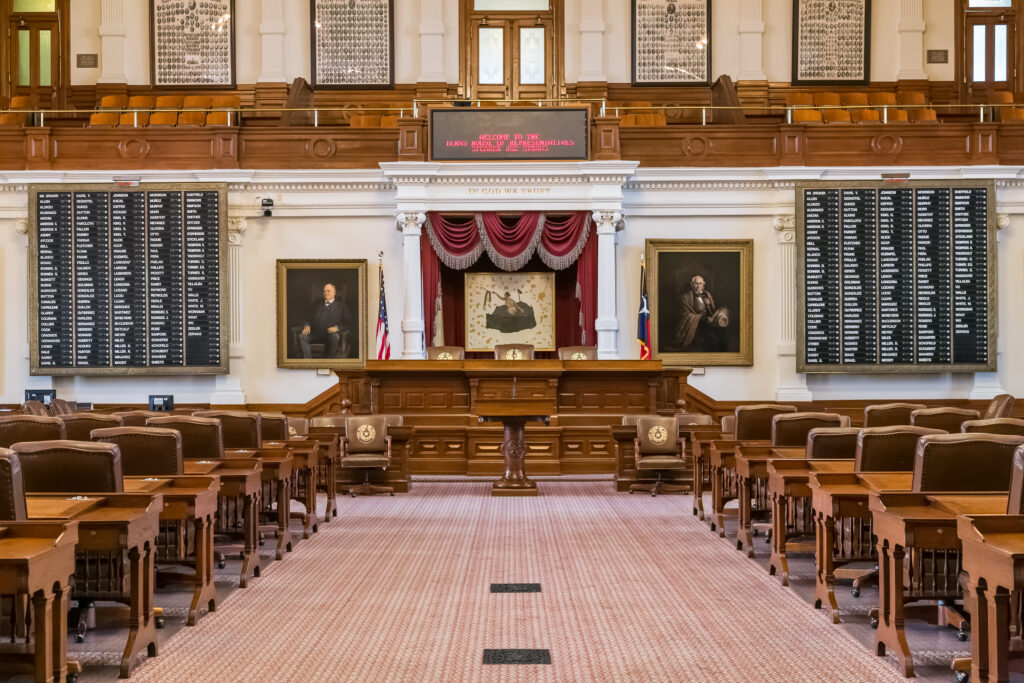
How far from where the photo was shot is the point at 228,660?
5.43 meters

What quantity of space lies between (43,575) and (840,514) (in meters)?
3.88

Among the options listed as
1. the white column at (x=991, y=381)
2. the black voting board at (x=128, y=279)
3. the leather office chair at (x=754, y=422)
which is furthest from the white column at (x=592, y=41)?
the leather office chair at (x=754, y=422)

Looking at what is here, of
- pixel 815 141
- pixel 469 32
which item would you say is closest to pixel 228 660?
pixel 815 141

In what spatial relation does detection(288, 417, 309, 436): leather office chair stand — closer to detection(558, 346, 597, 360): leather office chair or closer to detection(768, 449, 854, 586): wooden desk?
detection(768, 449, 854, 586): wooden desk

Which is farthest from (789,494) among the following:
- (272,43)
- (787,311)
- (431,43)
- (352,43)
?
(272,43)

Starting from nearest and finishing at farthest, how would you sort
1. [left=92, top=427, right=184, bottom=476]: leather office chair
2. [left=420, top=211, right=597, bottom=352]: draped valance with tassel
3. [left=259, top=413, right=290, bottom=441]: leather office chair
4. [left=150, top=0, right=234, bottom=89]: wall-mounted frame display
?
[left=92, top=427, right=184, bottom=476]: leather office chair < [left=259, top=413, right=290, bottom=441]: leather office chair < [left=420, top=211, right=597, bottom=352]: draped valance with tassel < [left=150, top=0, right=234, bottom=89]: wall-mounted frame display

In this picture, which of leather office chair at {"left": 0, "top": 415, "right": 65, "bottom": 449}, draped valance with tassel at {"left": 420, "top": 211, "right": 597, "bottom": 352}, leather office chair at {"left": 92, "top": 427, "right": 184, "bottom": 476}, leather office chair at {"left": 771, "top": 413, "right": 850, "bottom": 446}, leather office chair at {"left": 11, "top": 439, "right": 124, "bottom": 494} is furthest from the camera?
draped valance with tassel at {"left": 420, "top": 211, "right": 597, "bottom": 352}

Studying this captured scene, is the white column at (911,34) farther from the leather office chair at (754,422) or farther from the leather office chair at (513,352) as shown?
the leather office chair at (754,422)

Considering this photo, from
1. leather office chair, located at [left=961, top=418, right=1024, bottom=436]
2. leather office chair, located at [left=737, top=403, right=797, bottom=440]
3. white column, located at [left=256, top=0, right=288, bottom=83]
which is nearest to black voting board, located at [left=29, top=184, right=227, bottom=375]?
white column, located at [left=256, top=0, right=288, bottom=83]

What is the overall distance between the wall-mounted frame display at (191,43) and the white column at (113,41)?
0.52 metres

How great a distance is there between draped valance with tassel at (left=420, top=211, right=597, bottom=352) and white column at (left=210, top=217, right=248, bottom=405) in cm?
293

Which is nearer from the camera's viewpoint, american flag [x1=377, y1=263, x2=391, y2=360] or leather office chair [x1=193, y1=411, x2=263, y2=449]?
leather office chair [x1=193, y1=411, x2=263, y2=449]

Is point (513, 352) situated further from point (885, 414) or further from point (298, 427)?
point (885, 414)

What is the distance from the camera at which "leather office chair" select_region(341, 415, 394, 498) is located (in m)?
11.9
